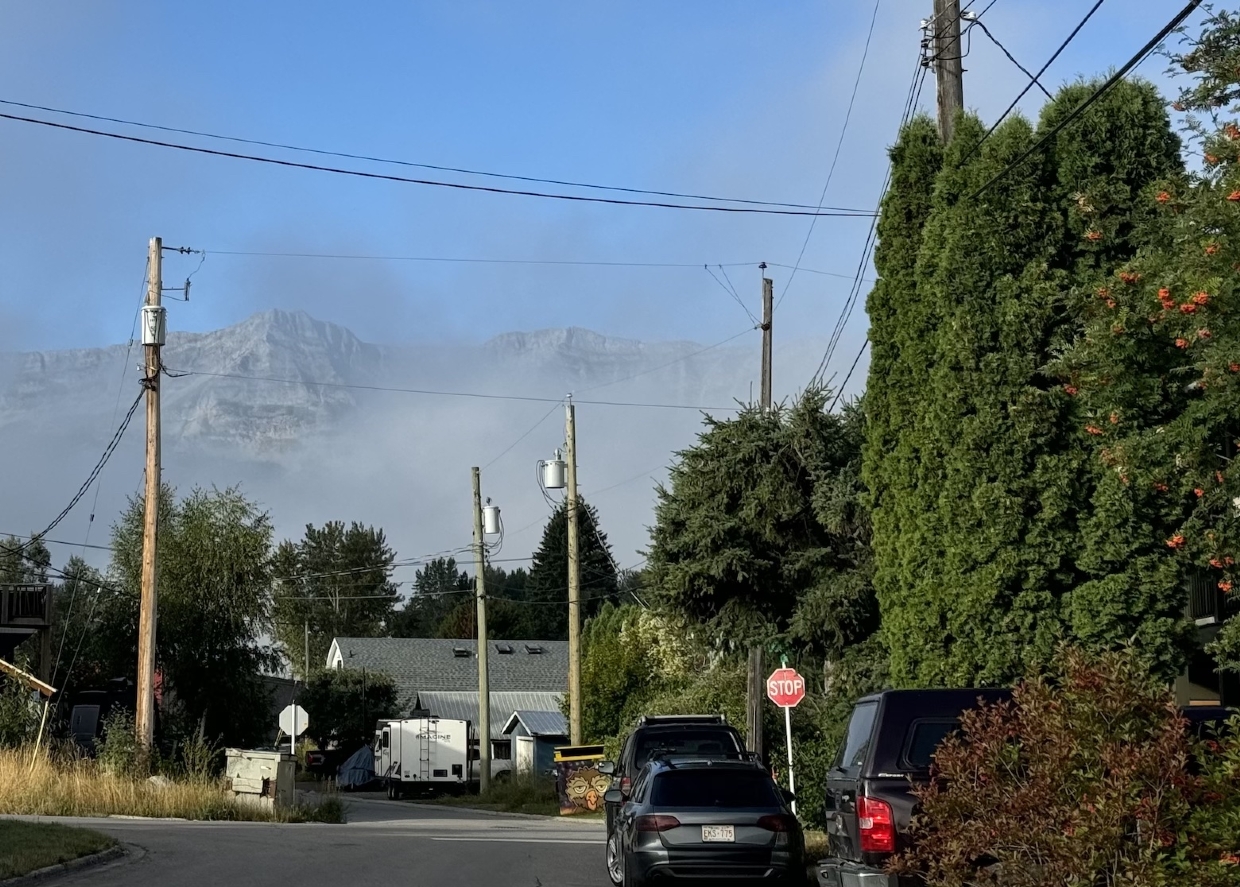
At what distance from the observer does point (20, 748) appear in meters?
30.3

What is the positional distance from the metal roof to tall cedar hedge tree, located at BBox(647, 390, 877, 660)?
33.3m

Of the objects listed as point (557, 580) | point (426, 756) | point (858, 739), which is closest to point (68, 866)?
point (858, 739)

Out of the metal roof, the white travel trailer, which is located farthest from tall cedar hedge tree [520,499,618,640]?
the white travel trailer

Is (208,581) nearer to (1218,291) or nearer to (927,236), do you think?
(927,236)

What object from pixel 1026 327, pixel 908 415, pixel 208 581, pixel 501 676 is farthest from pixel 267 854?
pixel 501 676

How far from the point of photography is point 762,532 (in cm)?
2795

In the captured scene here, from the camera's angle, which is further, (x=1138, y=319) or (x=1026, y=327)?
(x=1026, y=327)

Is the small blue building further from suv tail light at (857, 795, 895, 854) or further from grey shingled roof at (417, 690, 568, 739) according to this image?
suv tail light at (857, 795, 895, 854)

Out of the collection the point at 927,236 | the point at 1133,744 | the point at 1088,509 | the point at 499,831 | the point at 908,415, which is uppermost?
the point at 927,236

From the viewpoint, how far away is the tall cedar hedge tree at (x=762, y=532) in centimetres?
2736

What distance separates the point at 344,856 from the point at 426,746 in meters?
36.1

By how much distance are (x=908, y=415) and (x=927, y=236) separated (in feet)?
8.05

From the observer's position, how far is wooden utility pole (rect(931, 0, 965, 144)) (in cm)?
1994

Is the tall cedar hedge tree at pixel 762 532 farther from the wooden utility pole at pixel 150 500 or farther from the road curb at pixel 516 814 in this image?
the wooden utility pole at pixel 150 500
